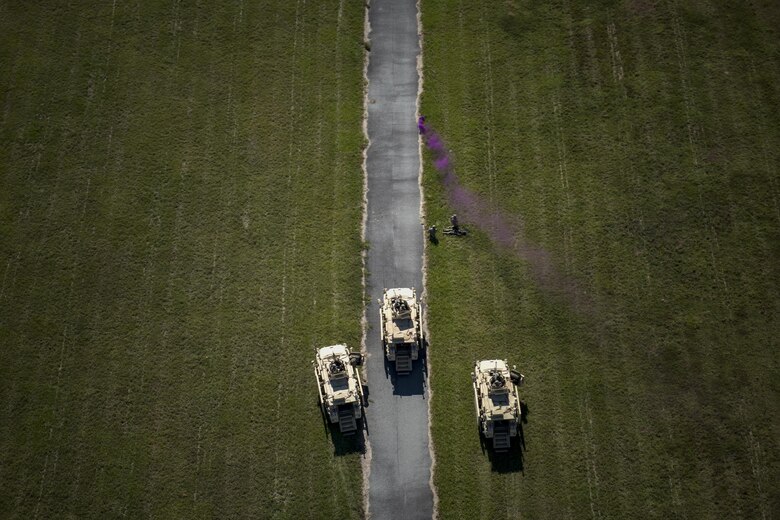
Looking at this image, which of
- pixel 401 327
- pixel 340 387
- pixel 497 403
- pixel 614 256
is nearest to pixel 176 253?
pixel 340 387

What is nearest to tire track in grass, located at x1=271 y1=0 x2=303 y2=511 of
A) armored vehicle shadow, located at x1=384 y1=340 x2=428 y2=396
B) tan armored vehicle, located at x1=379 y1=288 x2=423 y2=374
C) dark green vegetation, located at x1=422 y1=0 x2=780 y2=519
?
tan armored vehicle, located at x1=379 y1=288 x2=423 y2=374

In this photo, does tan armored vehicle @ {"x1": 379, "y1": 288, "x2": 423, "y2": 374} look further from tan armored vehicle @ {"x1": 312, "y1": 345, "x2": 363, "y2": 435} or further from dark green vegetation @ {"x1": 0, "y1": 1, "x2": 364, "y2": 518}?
dark green vegetation @ {"x1": 0, "y1": 1, "x2": 364, "y2": 518}

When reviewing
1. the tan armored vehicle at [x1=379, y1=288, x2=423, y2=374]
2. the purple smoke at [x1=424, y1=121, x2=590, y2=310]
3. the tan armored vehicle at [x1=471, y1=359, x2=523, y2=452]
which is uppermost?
the purple smoke at [x1=424, y1=121, x2=590, y2=310]

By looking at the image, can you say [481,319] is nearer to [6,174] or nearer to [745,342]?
[745,342]

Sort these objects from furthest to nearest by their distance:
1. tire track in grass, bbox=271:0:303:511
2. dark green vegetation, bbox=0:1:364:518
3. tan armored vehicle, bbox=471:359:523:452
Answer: dark green vegetation, bbox=0:1:364:518, tire track in grass, bbox=271:0:303:511, tan armored vehicle, bbox=471:359:523:452

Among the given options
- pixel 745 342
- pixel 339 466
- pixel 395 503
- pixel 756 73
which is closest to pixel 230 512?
pixel 339 466
